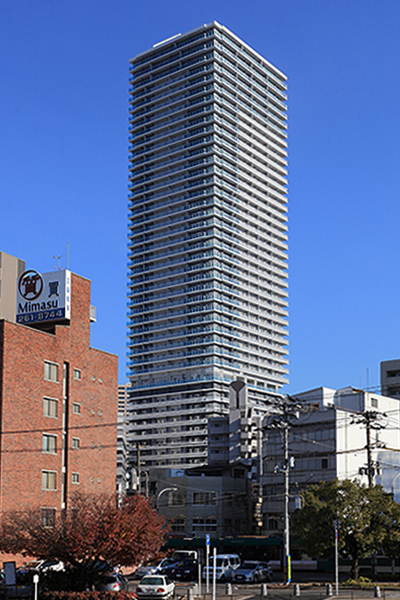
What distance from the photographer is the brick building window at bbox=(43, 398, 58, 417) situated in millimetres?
64188

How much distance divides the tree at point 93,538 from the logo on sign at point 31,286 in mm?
30111

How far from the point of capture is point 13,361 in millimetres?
61406

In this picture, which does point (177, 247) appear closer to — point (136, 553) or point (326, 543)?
point (326, 543)

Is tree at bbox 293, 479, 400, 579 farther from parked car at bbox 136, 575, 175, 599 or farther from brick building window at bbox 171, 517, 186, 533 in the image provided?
brick building window at bbox 171, 517, 186, 533

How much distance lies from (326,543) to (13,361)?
94.7 ft

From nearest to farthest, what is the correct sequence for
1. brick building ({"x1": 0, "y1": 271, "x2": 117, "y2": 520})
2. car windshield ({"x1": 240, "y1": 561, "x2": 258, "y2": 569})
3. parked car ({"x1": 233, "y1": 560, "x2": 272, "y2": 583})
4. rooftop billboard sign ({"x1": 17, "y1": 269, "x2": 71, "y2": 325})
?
brick building ({"x1": 0, "y1": 271, "x2": 117, "y2": 520})
parked car ({"x1": 233, "y1": 560, "x2": 272, "y2": 583})
car windshield ({"x1": 240, "y1": 561, "x2": 258, "y2": 569})
rooftop billboard sign ({"x1": 17, "y1": 269, "x2": 71, "y2": 325})

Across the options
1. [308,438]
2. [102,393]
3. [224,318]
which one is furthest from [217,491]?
[224,318]

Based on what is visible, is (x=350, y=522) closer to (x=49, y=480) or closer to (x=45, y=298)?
(x=49, y=480)

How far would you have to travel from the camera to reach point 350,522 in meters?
60.1

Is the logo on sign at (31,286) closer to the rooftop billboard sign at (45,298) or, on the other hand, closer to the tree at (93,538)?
the rooftop billboard sign at (45,298)

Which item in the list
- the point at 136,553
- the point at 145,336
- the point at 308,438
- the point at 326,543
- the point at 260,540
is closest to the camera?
the point at 136,553

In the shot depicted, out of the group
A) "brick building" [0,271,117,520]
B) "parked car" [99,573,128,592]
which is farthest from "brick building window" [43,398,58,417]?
"parked car" [99,573,128,592]

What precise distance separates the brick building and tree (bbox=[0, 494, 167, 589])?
19.3 metres

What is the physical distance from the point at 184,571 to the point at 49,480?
13.7m
